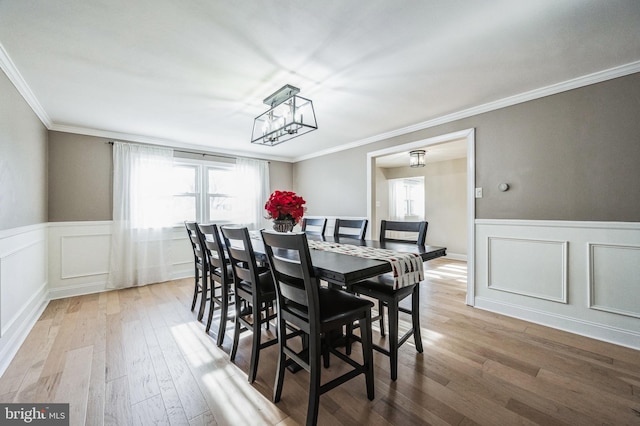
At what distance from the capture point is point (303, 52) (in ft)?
6.11

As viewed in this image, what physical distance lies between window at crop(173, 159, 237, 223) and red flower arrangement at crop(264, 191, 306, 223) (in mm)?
2653

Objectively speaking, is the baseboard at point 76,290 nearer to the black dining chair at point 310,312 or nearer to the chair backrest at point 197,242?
the chair backrest at point 197,242

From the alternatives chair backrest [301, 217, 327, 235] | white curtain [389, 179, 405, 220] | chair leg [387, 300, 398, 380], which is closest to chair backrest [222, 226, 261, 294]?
chair leg [387, 300, 398, 380]

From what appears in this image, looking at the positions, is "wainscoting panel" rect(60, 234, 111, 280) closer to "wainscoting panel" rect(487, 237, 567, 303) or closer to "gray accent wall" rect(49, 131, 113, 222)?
"gray accent wall" rect(49, 131, 113, 222)

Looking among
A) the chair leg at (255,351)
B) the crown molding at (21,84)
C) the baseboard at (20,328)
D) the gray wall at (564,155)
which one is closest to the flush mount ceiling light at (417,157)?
the gray wall at (564,155)

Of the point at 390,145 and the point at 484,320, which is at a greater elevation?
the point at 390,145

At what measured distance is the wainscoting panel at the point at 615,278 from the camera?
211 cm

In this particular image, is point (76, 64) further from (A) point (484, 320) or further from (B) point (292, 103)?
(A) point (484, 320)

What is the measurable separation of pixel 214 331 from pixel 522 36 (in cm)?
329

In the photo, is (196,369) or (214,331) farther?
(214,331)

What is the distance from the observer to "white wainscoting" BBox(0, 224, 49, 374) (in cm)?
197

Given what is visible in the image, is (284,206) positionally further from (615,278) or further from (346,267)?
(615,278)

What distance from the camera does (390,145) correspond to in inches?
152

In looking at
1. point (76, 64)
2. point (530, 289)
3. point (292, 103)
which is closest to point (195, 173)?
point (76, 64)
